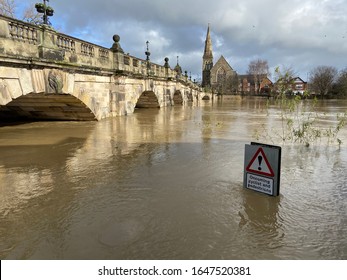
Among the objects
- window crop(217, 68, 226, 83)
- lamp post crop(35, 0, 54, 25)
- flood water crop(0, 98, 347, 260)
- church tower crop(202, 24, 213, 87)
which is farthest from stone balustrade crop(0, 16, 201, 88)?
church tower crop(202, 24, 213, 87)

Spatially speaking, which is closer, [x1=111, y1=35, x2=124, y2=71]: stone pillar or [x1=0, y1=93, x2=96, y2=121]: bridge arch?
[x1=0, y1=93, x2=96, y2=121]: bridge arch

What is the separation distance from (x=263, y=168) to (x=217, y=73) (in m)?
87.9

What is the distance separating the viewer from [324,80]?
7300cm

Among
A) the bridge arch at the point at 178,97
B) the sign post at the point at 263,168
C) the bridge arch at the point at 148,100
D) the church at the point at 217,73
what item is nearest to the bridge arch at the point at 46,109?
the sign post at the point at 263,168

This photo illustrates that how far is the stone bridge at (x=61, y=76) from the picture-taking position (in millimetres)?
7922

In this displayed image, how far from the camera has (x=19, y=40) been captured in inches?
319

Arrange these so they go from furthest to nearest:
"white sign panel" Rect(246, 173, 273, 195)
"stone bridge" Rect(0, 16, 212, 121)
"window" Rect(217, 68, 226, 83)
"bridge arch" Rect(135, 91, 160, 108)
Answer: "window" Rect(217, 68, 226, 83) → "bridge arch" Rect(135, 91, 160, 108) → "stone bridge" Rect(0, 16, 212, 121) → "white sign panel" Rect(246, 173, 273, 195)

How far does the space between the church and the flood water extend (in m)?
79.8

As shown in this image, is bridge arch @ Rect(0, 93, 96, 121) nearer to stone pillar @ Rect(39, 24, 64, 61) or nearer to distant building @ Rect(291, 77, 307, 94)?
stone pillar @ Rect(39, 24, 64, 61)

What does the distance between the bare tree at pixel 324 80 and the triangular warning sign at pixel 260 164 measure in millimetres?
74492

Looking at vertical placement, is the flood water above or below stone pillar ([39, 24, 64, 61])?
below

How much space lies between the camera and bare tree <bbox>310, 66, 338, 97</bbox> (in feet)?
238

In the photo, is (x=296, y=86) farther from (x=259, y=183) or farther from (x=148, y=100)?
(x=259, y=183)

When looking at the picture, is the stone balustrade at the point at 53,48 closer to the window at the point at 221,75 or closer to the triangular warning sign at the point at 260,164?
the triangular warning sign at the point at 260,164
